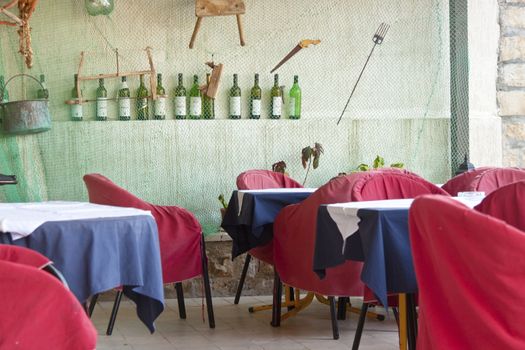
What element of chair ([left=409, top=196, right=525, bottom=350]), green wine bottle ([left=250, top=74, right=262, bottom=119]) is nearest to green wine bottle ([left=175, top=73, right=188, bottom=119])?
green wine bottle ([left=250, top=74, right=262, bottom=119])

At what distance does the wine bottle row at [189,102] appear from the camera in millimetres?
6297

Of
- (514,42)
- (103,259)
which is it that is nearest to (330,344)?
(103,259)

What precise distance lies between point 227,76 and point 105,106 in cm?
97

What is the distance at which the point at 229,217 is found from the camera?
5.52 m

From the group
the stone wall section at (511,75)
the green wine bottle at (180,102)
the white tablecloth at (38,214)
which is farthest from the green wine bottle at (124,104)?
the stone wall section at (511,75)

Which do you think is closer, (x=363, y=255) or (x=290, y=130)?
(x=363, y=255)

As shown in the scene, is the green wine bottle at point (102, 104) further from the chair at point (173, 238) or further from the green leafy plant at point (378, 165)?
the green leafy plant at point (378, 165)

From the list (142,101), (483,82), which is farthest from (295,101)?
(483,82)

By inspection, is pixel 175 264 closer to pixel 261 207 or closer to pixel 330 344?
pixel 261 207

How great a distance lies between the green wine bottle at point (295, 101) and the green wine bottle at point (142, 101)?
1121 millimetres

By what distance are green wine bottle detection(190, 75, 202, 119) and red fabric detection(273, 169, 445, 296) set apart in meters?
1.86

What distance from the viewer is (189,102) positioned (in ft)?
21.2

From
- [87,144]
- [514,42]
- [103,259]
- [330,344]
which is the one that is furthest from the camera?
[514,42]

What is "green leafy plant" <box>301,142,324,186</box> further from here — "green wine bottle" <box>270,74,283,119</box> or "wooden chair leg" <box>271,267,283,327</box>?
"wooden chair leg" <box>271,267,283,327</box>
